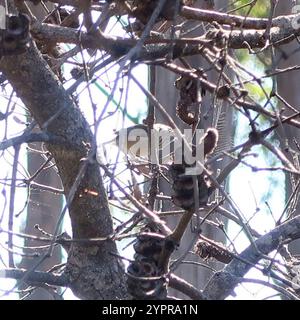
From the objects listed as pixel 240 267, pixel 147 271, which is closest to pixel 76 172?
pixel 147 271

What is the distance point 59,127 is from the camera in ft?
5.89

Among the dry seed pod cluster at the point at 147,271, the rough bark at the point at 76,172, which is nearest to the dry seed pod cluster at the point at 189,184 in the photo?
the dry seed pod cluster at the point at 147,271

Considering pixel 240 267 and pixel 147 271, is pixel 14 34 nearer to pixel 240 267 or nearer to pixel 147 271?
pixel 147 271

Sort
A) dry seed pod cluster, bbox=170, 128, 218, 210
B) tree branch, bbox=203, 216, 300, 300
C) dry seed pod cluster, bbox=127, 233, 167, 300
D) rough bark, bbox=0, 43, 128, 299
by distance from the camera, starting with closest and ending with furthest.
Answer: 1. dry seed pod cluster, bbox=170, 128, 218, 210
2. dry seed pod cluster, bbox=127, 233, 167, 300
3. rough bark, bbox=0, 43, 128, 299
4. tree branch, bbox=203, 216, 300, 300

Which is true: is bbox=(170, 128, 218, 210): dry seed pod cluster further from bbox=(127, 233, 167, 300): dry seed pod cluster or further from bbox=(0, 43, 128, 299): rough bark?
bbox=(0, 43, 128, 299): rough bark

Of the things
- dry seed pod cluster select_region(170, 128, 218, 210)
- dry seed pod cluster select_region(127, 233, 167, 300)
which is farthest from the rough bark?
dry seed pod cluster select_region(170, 128, 218, 210)

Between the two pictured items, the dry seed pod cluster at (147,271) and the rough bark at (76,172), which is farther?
the rough bark at (76,172)

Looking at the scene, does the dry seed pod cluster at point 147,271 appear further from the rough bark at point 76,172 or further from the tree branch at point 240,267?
the tree branch at point 240,267

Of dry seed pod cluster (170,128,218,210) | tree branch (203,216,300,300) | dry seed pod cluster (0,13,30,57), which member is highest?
dry seed pod cluster (0,13,30,57)

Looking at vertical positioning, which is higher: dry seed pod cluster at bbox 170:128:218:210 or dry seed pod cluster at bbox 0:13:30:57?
dry seed pod cluster at bbox 0:13:30:57

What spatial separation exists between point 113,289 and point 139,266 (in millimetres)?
199
